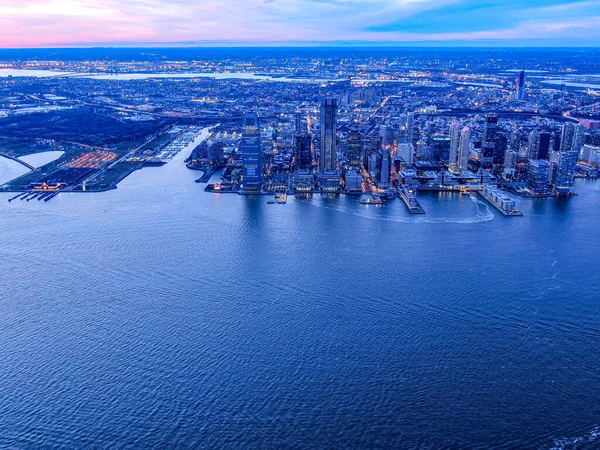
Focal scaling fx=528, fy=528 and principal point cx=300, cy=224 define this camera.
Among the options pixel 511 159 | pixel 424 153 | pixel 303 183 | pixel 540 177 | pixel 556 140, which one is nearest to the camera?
pixel 540 177

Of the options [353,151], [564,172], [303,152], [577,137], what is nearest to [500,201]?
[564,172]

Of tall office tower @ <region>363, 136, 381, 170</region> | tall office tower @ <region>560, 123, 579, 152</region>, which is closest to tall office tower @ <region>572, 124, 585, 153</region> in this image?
tall office tower @ <region>560, 123, 579, 152</region>

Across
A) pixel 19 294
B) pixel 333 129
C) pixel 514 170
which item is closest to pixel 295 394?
pixel 19 294

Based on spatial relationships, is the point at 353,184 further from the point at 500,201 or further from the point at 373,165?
the point at 500,201

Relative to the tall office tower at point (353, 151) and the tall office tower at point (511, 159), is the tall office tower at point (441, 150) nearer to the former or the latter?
the tall office tower at point (511, 159)

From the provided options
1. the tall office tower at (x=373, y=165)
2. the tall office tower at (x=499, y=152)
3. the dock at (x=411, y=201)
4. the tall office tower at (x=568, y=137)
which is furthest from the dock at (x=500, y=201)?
the tall office tower at (x=568, y=137)
